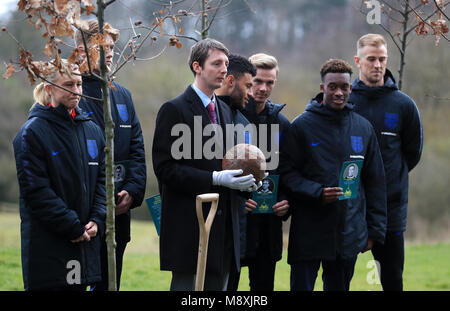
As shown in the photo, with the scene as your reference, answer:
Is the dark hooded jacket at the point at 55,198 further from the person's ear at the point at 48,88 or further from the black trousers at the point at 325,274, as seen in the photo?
the black trousers at the point at 325,274

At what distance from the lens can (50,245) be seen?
442 cm

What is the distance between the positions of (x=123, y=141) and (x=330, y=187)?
5.29 ft

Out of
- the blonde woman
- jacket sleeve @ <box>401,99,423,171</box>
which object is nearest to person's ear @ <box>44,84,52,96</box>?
the blonde woman

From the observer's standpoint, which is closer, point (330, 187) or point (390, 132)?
point (330, 187)

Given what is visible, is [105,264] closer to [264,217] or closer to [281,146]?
[264,217]

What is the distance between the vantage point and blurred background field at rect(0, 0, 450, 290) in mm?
9984

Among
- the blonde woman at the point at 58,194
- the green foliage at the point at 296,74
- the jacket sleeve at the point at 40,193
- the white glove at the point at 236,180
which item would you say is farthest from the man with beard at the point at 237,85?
the green foliage at the point at 296,74

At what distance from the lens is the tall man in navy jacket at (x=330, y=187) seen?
523 centimetres

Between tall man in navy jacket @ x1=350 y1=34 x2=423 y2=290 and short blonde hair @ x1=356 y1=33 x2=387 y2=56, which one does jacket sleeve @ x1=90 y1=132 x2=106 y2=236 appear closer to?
tall man in navy jacket @ x1=350 y1=34 x2=423 y2=290

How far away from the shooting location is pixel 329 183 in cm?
525

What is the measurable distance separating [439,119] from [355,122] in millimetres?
18677

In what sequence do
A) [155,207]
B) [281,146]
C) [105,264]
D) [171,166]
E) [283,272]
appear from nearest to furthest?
[171,166] < [155,207] < [105,264] < [281,146] < [283,272]

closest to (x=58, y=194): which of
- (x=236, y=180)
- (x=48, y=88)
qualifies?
(x=48, y=88)
